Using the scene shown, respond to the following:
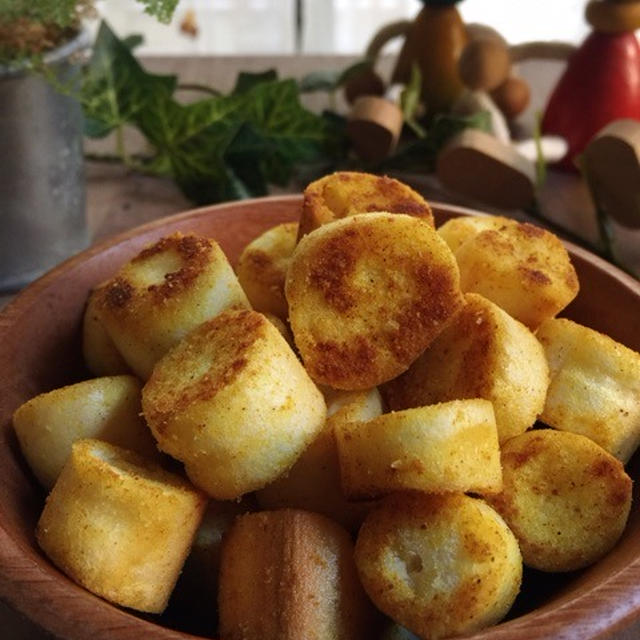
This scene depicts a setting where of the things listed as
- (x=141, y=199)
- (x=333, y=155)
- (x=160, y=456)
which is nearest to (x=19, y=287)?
(x=141, y=199)

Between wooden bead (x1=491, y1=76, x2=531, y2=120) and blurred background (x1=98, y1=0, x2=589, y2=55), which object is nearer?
wooden bead (x1=491, y1=76, x2=531, y2=120)

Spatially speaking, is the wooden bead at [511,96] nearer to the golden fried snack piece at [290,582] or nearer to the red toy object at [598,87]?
the red toy object at [598,87]

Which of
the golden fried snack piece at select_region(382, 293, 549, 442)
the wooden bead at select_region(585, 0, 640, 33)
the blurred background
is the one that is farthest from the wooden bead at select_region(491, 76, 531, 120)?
the blurred background

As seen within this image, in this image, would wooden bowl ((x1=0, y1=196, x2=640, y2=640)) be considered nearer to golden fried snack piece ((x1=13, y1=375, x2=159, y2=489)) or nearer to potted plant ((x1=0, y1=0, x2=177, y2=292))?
golden fried snack piece ((x1=13, y1=375, x2=159, y2=489))

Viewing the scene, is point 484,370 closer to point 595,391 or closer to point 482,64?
point 595,391

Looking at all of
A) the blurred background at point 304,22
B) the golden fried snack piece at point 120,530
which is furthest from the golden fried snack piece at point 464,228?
the blurred background at point 304,22

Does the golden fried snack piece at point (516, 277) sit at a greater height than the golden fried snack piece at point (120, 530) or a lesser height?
greater

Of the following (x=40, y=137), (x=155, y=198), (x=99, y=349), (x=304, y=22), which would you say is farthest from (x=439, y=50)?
(x=304, y=22)
